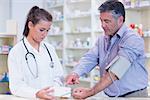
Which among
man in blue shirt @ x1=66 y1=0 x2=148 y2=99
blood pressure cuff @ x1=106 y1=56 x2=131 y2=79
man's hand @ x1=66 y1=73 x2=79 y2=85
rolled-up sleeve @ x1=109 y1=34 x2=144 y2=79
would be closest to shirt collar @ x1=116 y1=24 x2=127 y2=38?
man in blue shirt @ x1=66 y1=0 x2=148 y2=99

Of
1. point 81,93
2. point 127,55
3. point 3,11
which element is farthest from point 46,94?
point 3,11

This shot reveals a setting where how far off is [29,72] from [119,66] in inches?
25.1

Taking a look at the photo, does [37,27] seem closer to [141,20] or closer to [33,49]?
[33,49]

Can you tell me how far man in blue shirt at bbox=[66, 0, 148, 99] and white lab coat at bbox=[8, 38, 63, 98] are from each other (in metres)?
0.14

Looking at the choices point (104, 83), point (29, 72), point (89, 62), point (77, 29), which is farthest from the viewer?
point (77, 29)

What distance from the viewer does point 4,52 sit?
4.51 m

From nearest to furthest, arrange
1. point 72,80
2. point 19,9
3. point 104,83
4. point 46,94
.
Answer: point 46,94, point 104,83, point 72,80, point 19,9

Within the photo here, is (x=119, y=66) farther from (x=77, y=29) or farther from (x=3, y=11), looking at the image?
(x=3, y=11)

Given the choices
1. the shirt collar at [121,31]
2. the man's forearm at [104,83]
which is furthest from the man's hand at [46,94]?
the shirt collar at [121,31]

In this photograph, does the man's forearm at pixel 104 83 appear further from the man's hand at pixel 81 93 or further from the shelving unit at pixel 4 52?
the shelving unit at pixel 4 52

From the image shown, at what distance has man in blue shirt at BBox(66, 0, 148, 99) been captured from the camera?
1.98 metres

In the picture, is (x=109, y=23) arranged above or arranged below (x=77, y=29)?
above

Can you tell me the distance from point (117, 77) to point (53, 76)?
1.76 feet

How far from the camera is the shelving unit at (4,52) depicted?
444 centimetres
